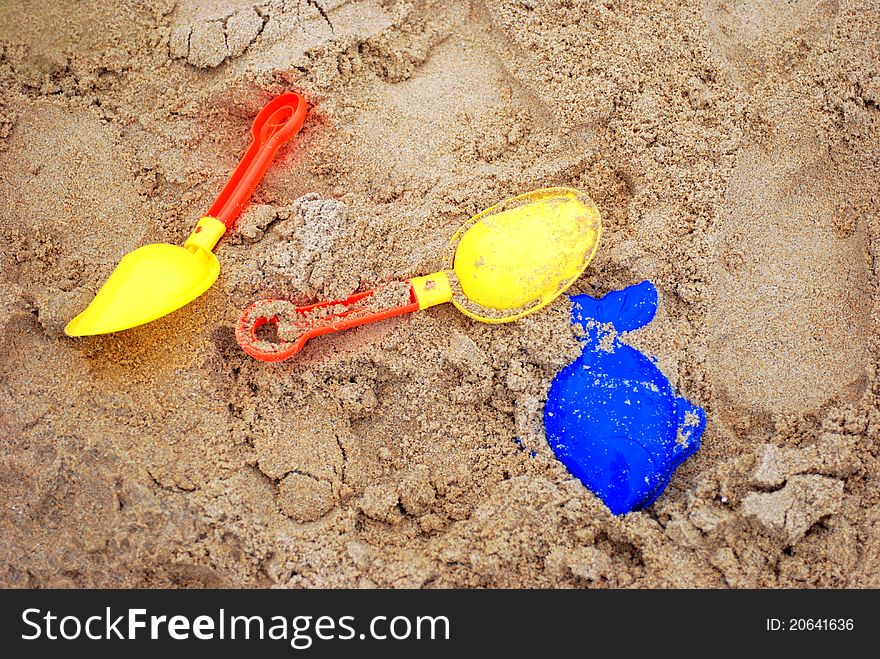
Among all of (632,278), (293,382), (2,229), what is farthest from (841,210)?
(2,229)

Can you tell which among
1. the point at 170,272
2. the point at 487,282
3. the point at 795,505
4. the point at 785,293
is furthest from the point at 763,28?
the point at 170,272

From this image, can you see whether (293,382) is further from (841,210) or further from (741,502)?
(841,210)

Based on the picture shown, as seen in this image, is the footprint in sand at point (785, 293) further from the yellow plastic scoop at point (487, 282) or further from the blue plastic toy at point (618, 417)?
the yellow plastic scoop at point (487, 282)

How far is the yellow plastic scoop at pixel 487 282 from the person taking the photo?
143 centimetres

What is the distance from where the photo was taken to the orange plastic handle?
140cm

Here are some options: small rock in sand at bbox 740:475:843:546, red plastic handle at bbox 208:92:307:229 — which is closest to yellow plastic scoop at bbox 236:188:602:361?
red plastic handle at bbox 208:92:307:229

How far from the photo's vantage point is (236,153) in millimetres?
1662

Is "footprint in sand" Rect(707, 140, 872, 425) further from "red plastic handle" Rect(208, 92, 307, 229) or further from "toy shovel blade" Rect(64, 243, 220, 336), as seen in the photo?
"toy shovel blade" Rect(64, 243, 220, 336)

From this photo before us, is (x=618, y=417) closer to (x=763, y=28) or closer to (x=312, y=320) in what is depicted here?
(x=312, y=320)

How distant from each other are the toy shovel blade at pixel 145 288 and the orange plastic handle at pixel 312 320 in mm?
125

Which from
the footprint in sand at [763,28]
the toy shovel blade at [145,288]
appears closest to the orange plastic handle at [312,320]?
the toy shovel blade at [145,288]

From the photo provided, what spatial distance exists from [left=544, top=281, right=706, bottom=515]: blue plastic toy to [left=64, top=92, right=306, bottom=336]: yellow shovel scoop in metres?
0.71

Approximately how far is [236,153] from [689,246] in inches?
38.4
